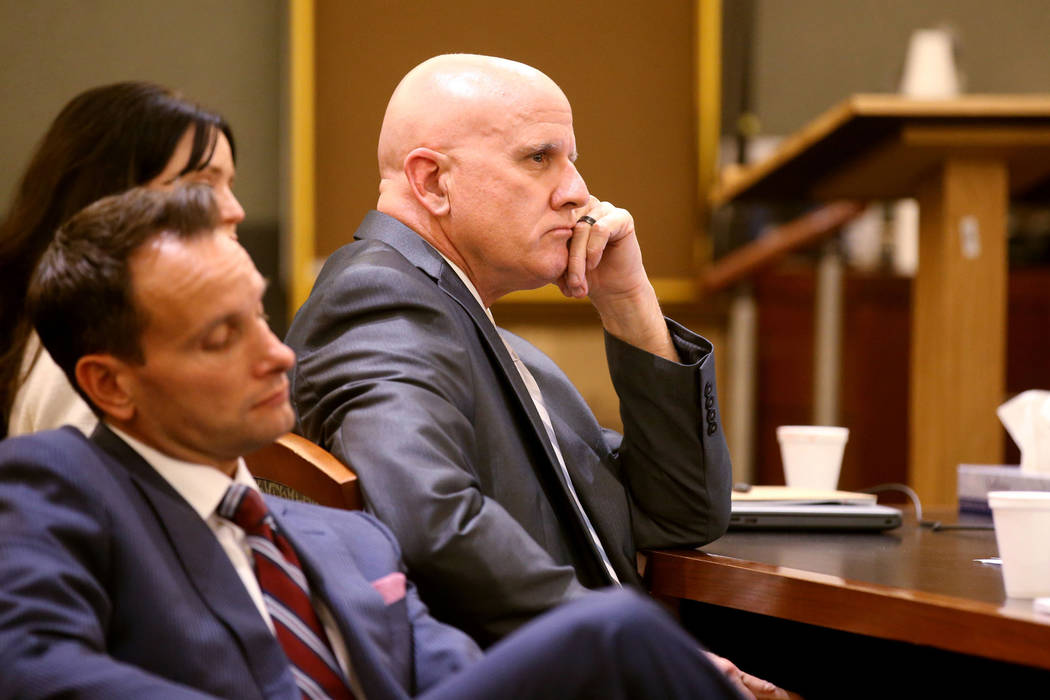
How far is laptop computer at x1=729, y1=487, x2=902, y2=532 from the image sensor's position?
69.2 inches

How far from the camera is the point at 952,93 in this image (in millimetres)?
3725

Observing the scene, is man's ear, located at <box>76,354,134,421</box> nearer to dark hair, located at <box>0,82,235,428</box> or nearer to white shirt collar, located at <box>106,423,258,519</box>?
white shirt collar, located at <box>106,423,258,519</box>

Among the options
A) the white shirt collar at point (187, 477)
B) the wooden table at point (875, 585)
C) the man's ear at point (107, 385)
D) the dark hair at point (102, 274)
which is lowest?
the wooden table at point (875, 585)

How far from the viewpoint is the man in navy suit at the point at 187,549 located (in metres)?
0.88

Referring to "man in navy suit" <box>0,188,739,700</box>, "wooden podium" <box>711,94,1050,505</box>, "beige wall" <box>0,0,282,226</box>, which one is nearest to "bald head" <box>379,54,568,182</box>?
"man in navy suit" <box>0,188,739,700</box>

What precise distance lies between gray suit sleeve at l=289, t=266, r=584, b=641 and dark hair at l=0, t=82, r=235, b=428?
25.3 inches

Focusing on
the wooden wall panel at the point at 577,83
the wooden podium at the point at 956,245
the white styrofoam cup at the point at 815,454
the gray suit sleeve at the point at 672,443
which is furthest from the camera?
the wooden wall panel at the point at 577,83

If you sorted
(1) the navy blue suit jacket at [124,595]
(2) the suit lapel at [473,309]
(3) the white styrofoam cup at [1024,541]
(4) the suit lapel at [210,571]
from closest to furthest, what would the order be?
(1) the navy blue suit jacket at [124,595], (4) the suit lapel at [210,571], (3) the white styrofoam cup at [1024,541], (2) the suit lapel at [473,309]

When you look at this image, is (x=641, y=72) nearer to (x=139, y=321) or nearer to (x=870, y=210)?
(x=870, y=210)

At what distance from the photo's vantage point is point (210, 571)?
39.8 inches

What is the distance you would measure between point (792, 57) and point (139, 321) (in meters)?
3.82

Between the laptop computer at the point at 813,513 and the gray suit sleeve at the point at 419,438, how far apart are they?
0.52 m

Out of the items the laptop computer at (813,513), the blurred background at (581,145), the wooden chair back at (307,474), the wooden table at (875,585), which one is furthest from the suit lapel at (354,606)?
the blurred background at (581,145)

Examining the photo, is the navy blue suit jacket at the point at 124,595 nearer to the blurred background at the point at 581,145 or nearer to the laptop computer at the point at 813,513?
the laptop computer at the point at 813,513
